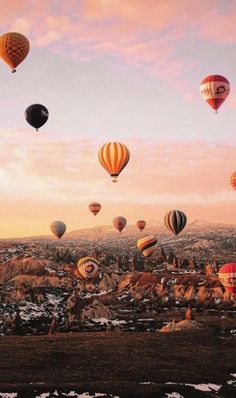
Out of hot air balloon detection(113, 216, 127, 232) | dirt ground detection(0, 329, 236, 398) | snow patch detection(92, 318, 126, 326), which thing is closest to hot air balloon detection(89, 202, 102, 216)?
hot air balloon detection(113, 216, 127, 232)

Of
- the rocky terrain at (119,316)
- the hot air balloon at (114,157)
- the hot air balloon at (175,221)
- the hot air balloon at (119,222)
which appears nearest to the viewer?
the rocky terrain at (119,316)

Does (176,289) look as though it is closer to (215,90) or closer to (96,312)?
(96,312)

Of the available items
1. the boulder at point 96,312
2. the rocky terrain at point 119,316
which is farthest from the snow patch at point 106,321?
the boulder at point 96,312

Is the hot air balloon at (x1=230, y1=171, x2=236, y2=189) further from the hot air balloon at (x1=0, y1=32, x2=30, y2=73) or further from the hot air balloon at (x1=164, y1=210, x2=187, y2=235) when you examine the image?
the hot air balloon at (x1=0, y1=32, x2=30, y2=73)

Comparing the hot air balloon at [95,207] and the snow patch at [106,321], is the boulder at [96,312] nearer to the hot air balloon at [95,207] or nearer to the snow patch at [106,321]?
the snow patch at [106,321]

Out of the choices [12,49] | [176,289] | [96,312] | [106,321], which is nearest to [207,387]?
[12,49]

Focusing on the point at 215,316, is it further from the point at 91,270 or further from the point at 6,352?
the point at 6,352
